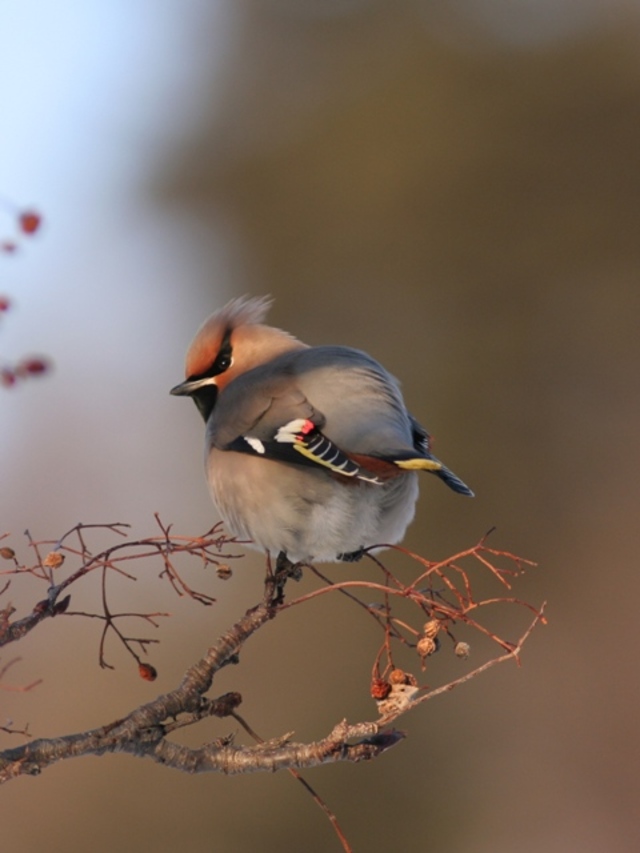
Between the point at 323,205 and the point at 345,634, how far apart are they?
446 centimetres

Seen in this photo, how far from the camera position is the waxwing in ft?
8.67

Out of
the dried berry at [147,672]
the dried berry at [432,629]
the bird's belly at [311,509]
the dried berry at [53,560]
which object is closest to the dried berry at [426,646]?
the dried berry at [432,629]

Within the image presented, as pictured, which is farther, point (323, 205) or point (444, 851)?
point (323, 205)

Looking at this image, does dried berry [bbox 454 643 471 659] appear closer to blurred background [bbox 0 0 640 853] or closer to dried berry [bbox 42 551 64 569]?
dried berry [bbox 42 551 64 569]

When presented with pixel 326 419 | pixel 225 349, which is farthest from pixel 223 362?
pixel 326 419

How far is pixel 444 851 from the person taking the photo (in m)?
7.44

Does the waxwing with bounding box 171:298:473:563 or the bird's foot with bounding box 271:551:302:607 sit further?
the waxwing with bounding box 171:298:473:563

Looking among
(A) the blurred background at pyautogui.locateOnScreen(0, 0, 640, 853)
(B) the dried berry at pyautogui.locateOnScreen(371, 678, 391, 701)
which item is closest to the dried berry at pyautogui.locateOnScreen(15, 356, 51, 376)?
(B) the dried berry at pyautogui.locateOnScreen(371, 678, 391, 701)

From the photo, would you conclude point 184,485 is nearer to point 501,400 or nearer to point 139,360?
point 139,360

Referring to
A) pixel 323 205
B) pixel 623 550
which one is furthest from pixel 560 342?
pixel 323 205

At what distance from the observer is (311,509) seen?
2.74 m

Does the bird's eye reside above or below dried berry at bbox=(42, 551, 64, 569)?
above

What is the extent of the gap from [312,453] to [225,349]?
0.51 meters

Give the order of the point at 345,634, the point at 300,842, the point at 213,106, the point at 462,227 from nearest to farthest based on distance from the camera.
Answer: the point at 300,842
the point at 345,634
the point at 462,227
the point at 213,106
